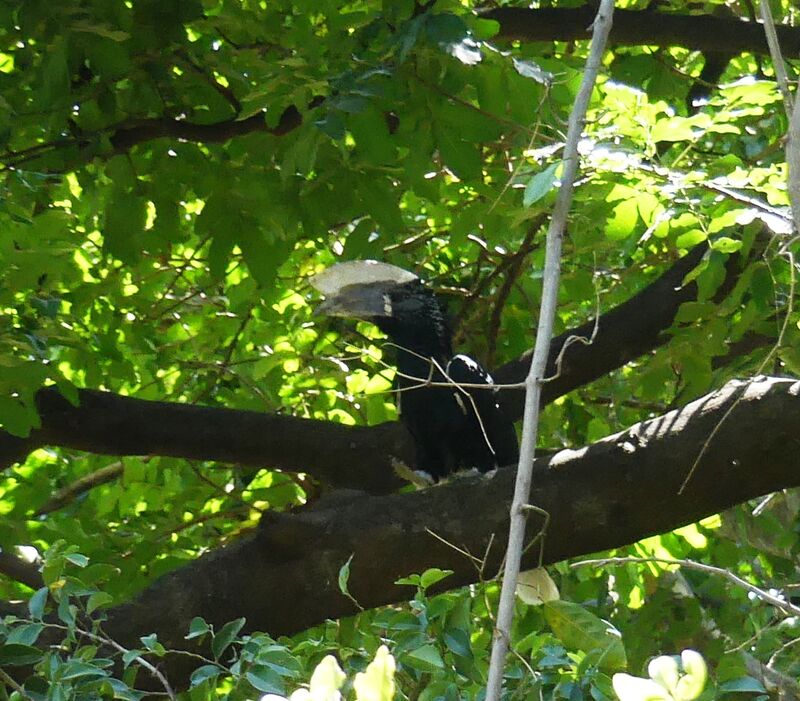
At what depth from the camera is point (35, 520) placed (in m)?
3.94

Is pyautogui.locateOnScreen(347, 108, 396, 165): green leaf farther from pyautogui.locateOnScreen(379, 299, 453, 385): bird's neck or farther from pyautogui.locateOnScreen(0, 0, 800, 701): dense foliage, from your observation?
pyautogui.locateOnScreen(379, 299, 453, 385): bird's neck

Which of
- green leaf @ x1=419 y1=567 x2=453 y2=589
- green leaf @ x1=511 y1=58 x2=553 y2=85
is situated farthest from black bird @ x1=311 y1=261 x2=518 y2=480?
green leaf @ x1=419 y1=567 x2=453 y2=589

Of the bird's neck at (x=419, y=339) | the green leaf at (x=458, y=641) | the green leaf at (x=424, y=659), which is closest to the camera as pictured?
the green leaf at (x=424, y=659)

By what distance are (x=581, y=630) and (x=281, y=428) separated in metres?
1.78

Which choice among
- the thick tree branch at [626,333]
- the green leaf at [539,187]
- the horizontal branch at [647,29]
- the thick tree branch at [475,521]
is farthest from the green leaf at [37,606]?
the horizontal branch at [647,29]

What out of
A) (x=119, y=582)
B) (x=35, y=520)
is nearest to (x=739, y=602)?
(x=119, y=582)

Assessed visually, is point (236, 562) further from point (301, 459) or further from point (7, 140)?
point (7, 140)

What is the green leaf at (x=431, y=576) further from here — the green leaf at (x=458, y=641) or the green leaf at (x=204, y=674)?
the green leaf at (x=204, y=674)

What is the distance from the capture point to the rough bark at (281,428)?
10.6ft

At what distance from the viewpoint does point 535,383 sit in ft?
4.66

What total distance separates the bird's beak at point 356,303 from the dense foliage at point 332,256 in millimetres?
281

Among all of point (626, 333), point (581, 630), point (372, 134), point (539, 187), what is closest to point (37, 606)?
point (581, 630)

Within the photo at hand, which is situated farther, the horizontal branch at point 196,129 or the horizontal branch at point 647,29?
the horizontal branch at point 647,29

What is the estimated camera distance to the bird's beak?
3.43 metres
